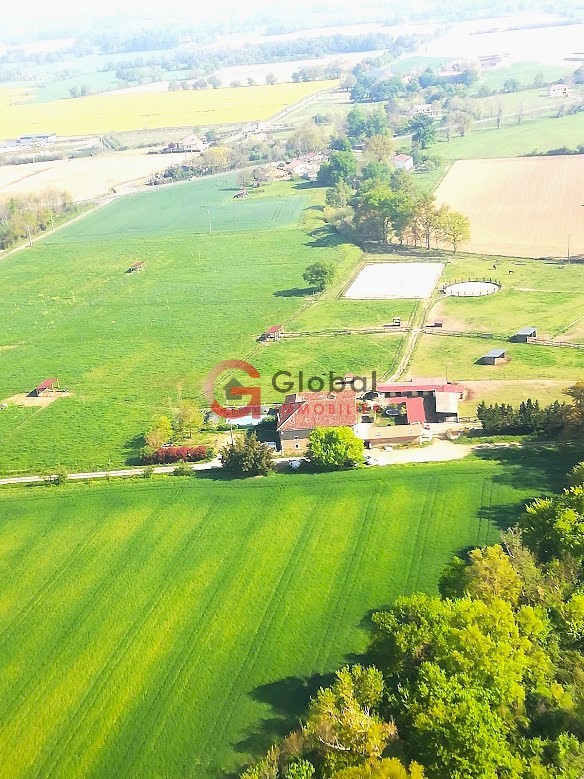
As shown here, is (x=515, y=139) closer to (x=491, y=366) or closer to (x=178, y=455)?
(x=491, y=366)

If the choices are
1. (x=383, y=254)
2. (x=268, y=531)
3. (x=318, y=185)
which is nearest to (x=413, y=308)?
(x=383, y=254)

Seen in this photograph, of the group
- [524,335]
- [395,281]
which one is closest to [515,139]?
[395,281]

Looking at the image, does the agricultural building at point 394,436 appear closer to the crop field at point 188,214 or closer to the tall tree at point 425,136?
the crop field at point 188,214

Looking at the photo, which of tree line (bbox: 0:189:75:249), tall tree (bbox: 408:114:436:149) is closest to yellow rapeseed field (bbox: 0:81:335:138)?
tall tree (bbox: 408:114:436:149)

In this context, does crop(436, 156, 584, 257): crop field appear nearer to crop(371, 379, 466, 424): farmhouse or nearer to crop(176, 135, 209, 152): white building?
crop(371, 379, 466, 424): farmhouse

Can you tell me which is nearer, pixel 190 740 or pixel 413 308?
pixel 190 740

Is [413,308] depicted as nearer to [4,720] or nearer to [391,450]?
[391,450]

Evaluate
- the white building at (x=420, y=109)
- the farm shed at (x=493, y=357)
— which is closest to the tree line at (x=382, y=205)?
the farm shed at (x=493, y=357)
